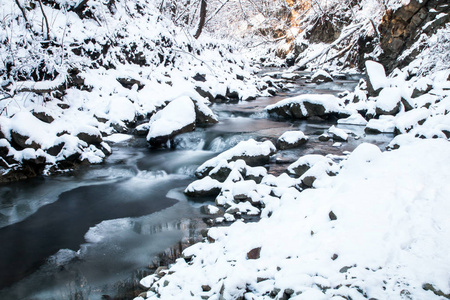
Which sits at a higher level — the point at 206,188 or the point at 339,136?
the point at 339,136

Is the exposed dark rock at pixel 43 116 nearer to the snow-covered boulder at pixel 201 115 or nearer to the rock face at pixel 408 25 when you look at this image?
the snow-covered boulder at pixel 201 115

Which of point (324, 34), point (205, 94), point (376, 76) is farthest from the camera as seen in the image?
point (324, 34)

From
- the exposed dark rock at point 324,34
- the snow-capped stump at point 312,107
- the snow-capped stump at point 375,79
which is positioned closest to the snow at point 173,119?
the snow-capped stump at point 312,107

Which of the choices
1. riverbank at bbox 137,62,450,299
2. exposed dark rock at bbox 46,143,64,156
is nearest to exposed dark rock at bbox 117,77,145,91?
exposed dark rock at bbox 46,143,64,156

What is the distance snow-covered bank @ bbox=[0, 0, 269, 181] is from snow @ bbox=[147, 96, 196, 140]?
0.88 ft

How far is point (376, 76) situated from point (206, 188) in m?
8.18

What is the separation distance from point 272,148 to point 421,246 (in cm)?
442

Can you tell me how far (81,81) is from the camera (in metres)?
9.56

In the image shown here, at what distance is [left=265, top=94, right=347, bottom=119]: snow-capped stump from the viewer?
9969mm

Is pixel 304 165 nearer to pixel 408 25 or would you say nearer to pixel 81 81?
pixel 81 81

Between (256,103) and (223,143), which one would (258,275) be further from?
(256,103)

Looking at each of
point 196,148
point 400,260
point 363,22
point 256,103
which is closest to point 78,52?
point 196,148

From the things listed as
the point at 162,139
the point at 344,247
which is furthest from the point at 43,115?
the point at 344,247

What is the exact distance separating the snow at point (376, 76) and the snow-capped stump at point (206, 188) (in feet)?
25.2
